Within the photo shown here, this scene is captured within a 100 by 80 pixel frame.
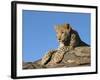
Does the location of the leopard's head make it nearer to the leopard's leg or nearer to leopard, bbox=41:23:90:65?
leopard, bbox=41:23:90:65

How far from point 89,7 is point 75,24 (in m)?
0.19

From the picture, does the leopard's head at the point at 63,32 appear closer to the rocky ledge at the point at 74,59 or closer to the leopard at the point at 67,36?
the leopard at the point at 67,36

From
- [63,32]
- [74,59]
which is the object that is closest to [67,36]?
[63,32]

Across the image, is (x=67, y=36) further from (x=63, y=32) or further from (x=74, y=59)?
(x=74, y=59)

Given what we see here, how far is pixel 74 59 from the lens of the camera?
2.00m

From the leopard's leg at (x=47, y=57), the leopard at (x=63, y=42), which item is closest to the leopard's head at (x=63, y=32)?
the leopard at (x=63, y=42)

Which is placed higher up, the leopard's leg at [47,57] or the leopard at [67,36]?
the leopard at [67,36]

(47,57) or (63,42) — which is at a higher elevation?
(63,42)

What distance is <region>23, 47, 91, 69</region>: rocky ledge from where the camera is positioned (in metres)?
1.89

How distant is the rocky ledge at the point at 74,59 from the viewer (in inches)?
74.6

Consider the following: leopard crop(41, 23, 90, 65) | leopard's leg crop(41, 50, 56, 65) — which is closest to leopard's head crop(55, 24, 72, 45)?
leopard crop(41, 23, 90, 65)

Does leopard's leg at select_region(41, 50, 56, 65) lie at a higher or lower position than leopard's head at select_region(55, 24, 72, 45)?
lower
